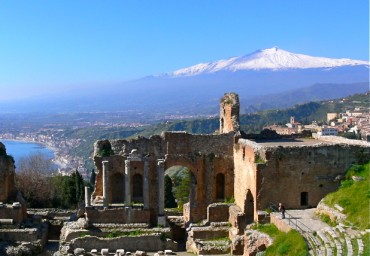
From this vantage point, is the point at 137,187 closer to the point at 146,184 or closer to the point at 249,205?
the point at 146,184

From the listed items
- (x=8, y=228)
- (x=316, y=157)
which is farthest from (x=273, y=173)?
(x=8, y=228)

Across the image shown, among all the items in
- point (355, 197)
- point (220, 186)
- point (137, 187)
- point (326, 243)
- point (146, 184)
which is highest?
point (355, 197)

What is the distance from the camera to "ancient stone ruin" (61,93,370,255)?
3053 centimetres

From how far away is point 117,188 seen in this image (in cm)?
3644

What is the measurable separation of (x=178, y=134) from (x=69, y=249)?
10090 millimetres

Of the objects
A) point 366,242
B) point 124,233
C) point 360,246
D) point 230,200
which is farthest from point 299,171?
point 124,233

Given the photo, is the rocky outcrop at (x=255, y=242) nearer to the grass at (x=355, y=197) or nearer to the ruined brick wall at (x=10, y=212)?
the grass at (x=355, y=197)

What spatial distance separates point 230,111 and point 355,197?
11819 millimetres

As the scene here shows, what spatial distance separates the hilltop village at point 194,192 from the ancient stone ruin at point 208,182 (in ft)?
0.18

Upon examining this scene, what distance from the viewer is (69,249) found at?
98.2 ft

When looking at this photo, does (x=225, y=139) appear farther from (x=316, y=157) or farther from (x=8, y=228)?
(x=8, y=228)

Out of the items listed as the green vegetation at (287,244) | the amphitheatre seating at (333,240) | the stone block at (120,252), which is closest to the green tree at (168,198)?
the stone block at (120,252)

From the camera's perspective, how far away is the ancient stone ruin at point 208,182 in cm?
3053

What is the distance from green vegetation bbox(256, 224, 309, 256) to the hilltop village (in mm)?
706
